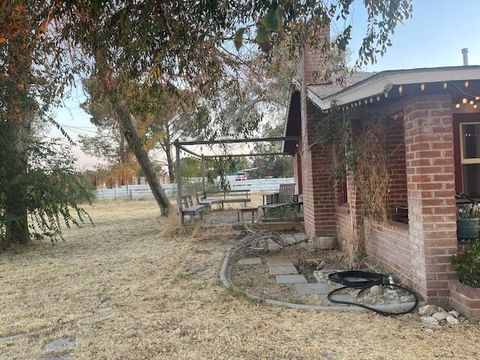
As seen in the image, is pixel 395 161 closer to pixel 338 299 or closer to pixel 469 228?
pixel 469 228

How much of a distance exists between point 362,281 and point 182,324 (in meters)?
2.49

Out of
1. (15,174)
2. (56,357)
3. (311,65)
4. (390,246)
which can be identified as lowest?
(56,357)

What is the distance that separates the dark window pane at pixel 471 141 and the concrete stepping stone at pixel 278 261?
324 cm

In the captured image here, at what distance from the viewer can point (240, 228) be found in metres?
12.1

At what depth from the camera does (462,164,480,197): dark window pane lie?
704 centimetres

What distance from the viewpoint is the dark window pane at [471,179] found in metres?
7.04

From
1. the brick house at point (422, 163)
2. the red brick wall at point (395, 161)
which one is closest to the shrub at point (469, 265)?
the brick house at point (422, 163)

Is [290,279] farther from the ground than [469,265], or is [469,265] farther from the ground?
[469,265]

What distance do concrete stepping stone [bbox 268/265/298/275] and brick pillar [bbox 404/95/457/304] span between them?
236 cm

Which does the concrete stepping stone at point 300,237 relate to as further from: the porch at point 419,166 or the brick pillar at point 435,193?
the brick pillar at point 435,193

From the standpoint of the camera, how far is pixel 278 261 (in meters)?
7.98

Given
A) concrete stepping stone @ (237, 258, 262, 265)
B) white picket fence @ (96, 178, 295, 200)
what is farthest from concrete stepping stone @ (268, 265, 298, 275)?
white picket fence @ (96, 178, 295, 200)

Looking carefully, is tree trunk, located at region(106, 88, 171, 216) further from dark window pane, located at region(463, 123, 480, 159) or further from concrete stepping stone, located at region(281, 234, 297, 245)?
dark window pane, located at region(463, 123, 480, 159)

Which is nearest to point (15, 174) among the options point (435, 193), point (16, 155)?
point (16, 155)
